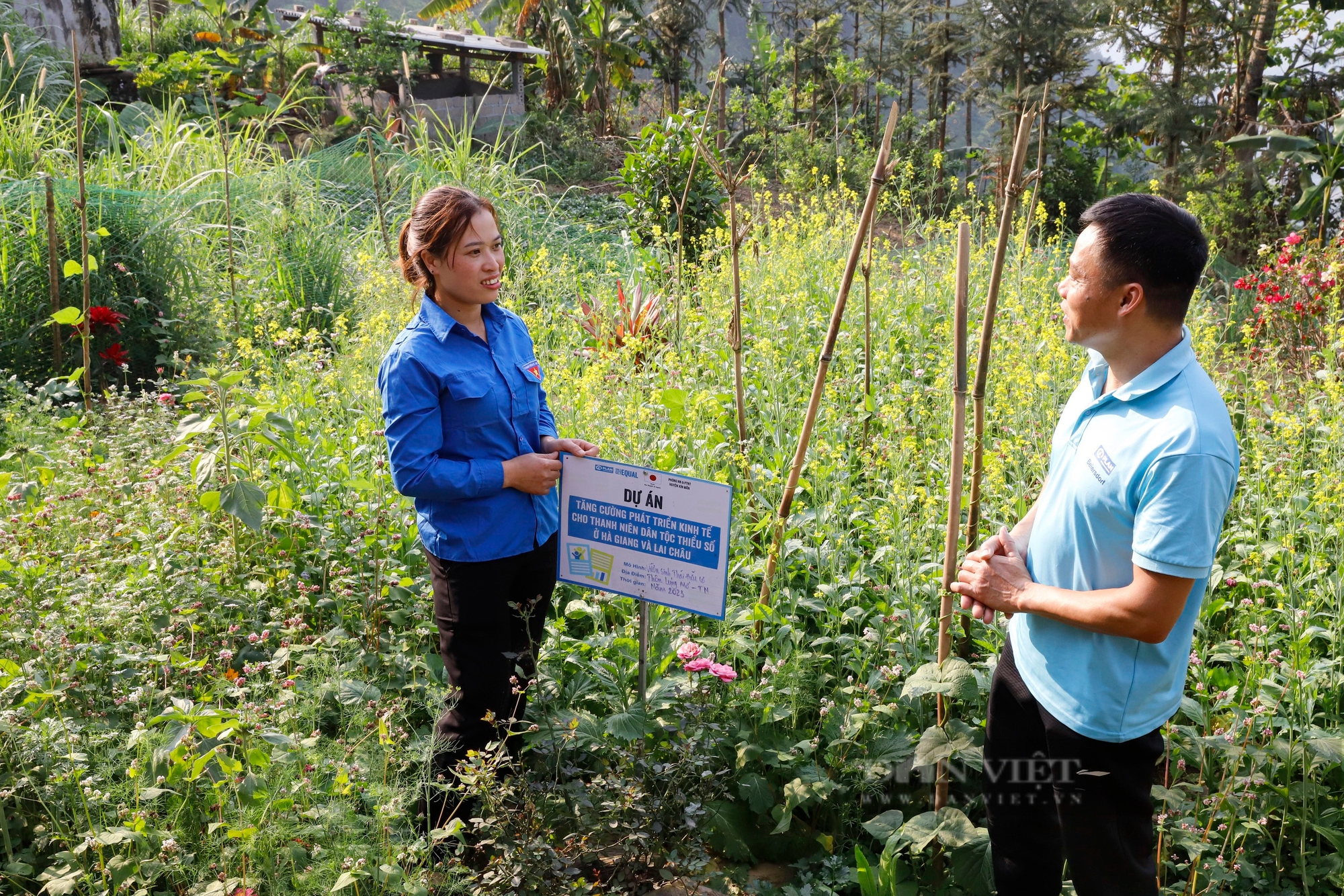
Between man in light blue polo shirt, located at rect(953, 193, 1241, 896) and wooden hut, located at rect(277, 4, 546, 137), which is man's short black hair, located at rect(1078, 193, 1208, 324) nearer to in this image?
man in light blue polo shirt, located at rect(953, 193, 1241, 896)

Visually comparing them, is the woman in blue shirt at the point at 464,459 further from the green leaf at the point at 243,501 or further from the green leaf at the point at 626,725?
→ the green leaf at the point at 243,501

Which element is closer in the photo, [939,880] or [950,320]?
[939,880]

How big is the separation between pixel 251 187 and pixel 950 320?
5065mm

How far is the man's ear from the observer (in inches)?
62.6

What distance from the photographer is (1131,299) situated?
160 centimetres

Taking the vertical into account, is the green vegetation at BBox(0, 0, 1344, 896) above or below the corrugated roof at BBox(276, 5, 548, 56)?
below

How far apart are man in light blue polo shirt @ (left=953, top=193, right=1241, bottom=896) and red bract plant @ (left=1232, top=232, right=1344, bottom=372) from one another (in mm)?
4410

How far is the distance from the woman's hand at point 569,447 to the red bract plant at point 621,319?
9.56 feet

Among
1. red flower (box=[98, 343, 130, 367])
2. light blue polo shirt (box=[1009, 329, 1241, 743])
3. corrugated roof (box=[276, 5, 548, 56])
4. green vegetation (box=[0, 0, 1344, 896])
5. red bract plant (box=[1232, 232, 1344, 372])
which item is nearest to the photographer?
light blue polo shirt (box=[1009, 329, 1241, 743])

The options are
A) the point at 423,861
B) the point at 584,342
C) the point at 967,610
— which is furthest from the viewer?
the point at 584,342

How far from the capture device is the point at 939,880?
222cm

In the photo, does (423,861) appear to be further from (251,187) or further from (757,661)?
(251,187)

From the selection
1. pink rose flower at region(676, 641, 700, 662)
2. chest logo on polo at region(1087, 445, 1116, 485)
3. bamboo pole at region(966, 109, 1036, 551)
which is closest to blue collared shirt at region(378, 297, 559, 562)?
pink rose flower at region(676, 641, 700, 662)

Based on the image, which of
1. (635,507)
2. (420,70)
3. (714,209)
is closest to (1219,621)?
(635,507)
